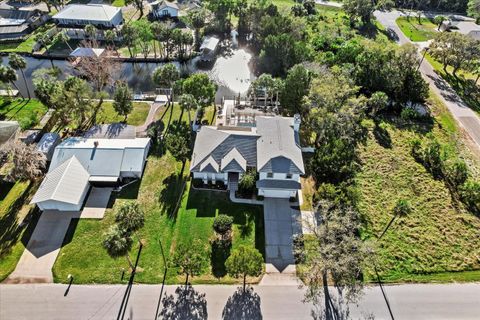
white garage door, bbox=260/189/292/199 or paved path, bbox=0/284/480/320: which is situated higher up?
white garage door, bbox=260/189/292/199

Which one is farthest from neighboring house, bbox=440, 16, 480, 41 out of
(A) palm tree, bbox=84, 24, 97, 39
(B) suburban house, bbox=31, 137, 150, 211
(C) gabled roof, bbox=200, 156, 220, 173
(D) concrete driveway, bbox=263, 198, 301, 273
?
(A) palm tree, bbox=84, 24, 97, 39

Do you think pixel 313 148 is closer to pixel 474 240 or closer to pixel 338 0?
pixel 474 240

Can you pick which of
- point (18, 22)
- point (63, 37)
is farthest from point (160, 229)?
point (18, 22)

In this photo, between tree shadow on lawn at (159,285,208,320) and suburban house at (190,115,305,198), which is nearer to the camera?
tree shadow on lawn at (159,285,208,320)

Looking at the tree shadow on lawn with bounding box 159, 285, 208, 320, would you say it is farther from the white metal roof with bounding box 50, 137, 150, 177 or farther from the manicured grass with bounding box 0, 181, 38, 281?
the white metal roof with bounding box 50, 137, 150, 177

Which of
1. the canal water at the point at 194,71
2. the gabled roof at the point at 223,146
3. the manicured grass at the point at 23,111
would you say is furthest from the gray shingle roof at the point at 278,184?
the manicured grass at the point at 23,111

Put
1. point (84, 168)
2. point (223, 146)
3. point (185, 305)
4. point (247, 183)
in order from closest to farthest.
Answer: point (185, 305) < point (247, 183) < point (84, 168) < point (223, 146)

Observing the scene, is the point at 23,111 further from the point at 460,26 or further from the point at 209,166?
the point at 460,26

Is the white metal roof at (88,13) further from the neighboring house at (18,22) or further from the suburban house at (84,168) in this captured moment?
the suburban house at (84,168)
